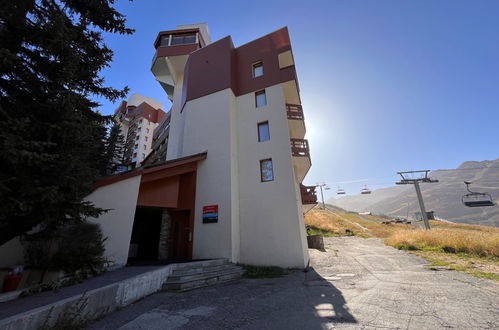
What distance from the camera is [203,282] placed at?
7441 millimetres

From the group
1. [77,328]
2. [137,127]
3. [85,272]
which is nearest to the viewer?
[77,328]

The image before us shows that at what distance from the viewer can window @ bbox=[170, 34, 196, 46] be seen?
20484mm

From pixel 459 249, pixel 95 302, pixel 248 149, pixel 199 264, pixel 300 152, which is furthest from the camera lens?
pixel 300 152

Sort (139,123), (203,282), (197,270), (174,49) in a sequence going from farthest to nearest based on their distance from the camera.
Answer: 1. (139,123)
2. (174,49)
3. (197,270)
4. (203,282)

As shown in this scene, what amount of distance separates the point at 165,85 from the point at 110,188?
19.5m

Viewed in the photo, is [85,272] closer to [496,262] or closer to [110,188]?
[110,188]

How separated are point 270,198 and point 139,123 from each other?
180ft

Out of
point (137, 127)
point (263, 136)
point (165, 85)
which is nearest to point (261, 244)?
point (263, 136)

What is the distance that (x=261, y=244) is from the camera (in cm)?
1105

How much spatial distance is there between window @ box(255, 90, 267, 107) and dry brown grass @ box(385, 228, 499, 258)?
14916 millimetres

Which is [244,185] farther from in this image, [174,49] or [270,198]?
[174,49]

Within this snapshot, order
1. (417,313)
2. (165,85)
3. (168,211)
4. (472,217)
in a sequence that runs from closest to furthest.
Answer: (417,313), (168,211), (165,85), (472,217)

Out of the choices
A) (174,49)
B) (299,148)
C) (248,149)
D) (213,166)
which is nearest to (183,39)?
(174,49)

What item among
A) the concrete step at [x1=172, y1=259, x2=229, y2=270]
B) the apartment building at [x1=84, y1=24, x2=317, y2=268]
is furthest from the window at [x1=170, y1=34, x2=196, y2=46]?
the concrete step at [x1=172, y1=259, x2=229, y2=270]
